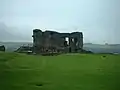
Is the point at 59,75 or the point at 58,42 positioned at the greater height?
the point at 58,42

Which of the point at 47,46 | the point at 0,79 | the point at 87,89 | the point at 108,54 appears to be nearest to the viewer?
the point at 87,89

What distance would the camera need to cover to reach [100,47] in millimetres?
2984

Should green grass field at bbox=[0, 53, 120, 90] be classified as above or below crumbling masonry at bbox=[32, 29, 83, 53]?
below

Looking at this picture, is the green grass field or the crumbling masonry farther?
the crumbling masonry

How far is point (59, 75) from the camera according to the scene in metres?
2.12

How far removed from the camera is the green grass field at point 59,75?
1.87 meters

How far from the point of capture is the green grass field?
73.7 inches

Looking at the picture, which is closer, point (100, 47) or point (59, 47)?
point (100, 47)

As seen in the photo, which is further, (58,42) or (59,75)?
(58,42)

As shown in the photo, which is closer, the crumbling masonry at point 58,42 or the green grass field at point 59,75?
the green grass field at point 59,75

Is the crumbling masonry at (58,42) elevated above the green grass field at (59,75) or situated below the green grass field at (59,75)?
above

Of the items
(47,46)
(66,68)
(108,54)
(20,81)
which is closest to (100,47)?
(108,54)

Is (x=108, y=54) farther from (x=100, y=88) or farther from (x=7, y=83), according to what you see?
(x=7, y=83)

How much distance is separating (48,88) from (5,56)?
0.95m
